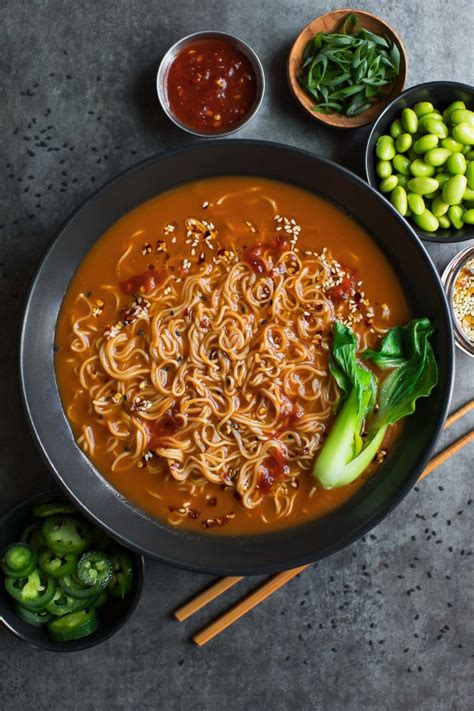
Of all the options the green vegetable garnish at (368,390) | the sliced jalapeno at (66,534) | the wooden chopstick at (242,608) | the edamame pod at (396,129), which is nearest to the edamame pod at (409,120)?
the edamame pod at (396,129)

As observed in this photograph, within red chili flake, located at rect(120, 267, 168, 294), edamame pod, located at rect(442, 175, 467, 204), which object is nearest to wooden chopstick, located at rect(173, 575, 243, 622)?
red chili flake, located at rect(120, 267, 168, 294)

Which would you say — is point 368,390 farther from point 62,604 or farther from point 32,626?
point 32,626

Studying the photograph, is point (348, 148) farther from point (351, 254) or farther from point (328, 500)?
point (328, 500)

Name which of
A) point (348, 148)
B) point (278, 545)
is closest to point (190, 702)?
point (278, 545)

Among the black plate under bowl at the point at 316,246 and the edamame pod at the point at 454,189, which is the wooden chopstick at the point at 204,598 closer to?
the black plate under bowl at the point at 316,246

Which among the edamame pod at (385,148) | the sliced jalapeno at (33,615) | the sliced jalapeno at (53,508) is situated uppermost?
the edamame pod at (385,148)
